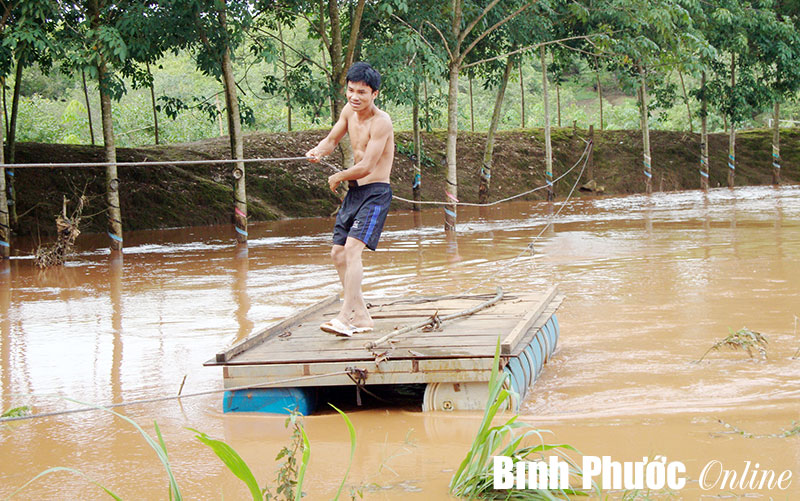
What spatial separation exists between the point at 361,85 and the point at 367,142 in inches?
13.8

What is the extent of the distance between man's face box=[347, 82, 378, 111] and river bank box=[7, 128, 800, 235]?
9.23m

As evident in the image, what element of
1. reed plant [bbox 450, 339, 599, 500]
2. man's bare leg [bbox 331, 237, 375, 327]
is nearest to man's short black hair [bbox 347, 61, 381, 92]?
man's bare leg [bbox 331, 237, 375, 327]

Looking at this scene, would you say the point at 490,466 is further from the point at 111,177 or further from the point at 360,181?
the point at 111,177

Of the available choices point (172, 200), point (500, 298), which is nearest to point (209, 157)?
point (172, 200)

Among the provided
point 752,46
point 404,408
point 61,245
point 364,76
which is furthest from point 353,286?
point 752,46

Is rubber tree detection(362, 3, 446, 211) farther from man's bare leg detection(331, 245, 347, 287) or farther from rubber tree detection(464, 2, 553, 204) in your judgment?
man's bare leg detection(331, 245, 347, 287)

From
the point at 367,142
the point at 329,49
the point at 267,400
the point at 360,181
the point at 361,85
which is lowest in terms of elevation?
the point at 267,400

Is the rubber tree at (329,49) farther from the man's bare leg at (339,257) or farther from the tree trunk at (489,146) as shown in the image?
the man's bare leg at (339,257)

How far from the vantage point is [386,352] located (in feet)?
14.4

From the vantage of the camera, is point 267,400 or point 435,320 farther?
point 435,320

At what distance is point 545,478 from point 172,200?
1570 cm

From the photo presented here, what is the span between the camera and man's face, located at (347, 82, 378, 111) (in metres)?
4.79

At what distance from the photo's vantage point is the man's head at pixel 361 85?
4766 mm

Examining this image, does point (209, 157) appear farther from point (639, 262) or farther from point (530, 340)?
point (530, 340)
